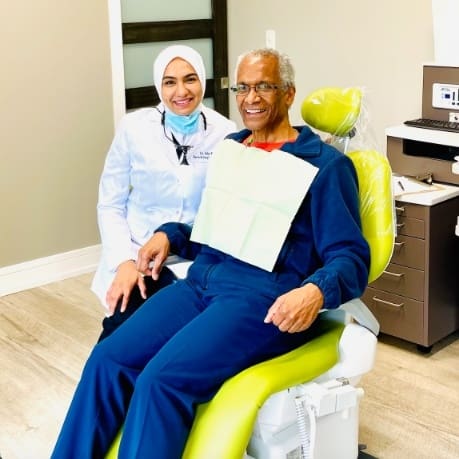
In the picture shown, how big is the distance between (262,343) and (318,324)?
0.71 ft

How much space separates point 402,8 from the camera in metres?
3.33

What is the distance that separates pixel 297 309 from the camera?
1721 mm

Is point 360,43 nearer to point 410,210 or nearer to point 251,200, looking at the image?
point 410,210

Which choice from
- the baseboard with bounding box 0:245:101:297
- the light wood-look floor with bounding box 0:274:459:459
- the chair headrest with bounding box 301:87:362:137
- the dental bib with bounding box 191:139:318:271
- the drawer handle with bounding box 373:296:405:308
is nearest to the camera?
the dental bib with bounding box 191:139:318:271

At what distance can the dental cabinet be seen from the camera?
2807 millimetres

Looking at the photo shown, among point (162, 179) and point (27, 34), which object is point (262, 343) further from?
point (27, 34)

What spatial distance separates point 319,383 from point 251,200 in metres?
0.45

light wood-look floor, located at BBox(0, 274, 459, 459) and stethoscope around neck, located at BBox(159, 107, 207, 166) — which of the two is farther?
light wood-look floor, located at BBox(0, 274, 459, 459)

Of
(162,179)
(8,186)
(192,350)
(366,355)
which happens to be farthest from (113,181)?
(8,186)

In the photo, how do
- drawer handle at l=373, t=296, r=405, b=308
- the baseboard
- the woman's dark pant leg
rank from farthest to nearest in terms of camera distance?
the baseboard < drawer handle at l=373, t=296, r=405, b=308 < the woman's dark pant leg

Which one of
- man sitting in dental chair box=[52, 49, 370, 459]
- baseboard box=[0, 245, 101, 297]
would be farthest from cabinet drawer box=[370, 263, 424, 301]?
baseboard box=[0, 245, 101, 297]

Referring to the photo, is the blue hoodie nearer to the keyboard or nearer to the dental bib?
the dental bib

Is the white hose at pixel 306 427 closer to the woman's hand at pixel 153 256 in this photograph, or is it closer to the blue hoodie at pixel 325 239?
the blue hoodie at pixel 325 239

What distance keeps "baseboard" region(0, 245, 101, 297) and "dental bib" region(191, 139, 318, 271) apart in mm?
1723
